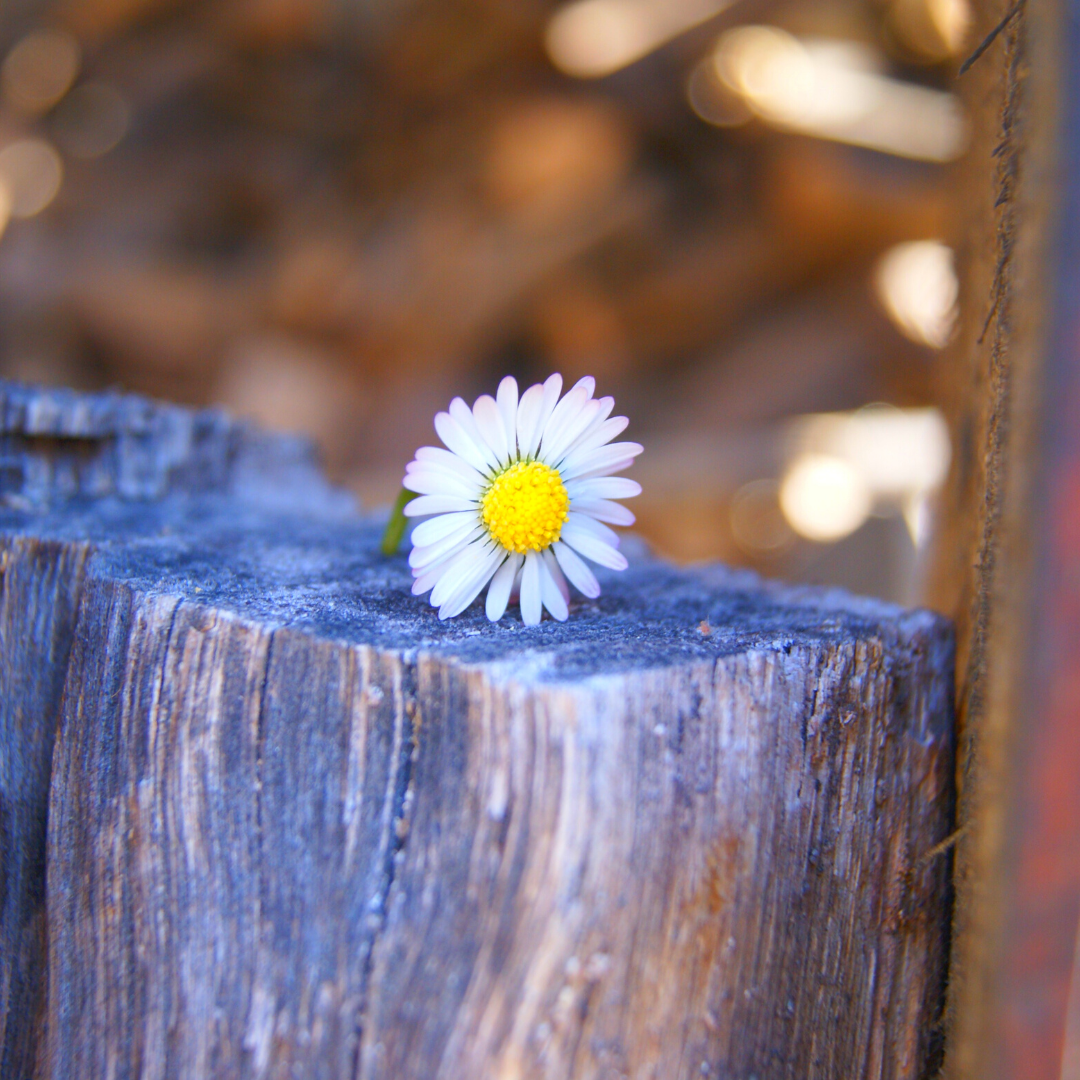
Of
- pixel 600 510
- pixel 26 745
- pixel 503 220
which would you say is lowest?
pixel 26 745

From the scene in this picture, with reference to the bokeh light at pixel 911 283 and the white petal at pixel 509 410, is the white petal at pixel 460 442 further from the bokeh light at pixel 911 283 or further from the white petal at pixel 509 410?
the bokeh light at pixel 911 283

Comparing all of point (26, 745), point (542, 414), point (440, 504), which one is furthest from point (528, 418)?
point (26, 745)

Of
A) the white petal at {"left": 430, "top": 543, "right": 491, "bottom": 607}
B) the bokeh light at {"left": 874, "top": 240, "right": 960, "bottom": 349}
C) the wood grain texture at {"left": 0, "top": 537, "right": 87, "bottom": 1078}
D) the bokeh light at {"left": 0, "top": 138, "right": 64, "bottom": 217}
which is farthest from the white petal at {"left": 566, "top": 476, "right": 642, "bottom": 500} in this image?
the bokeh light at {"left": 0, "top": 138, "right": 64, "bottom": 217}

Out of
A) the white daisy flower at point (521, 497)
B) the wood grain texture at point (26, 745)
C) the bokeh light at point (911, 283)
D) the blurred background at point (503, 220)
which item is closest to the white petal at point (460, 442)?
the white daisy flower at point (521, 497)

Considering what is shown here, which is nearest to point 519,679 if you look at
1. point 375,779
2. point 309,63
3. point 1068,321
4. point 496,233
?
point 375,779

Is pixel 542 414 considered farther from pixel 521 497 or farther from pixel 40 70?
pixel 40 70

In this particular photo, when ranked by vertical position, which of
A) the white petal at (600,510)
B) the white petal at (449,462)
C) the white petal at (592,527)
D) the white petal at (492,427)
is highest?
the white petal at (492,427)

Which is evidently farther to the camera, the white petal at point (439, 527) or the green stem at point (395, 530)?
the green stem at point (395, 530)
